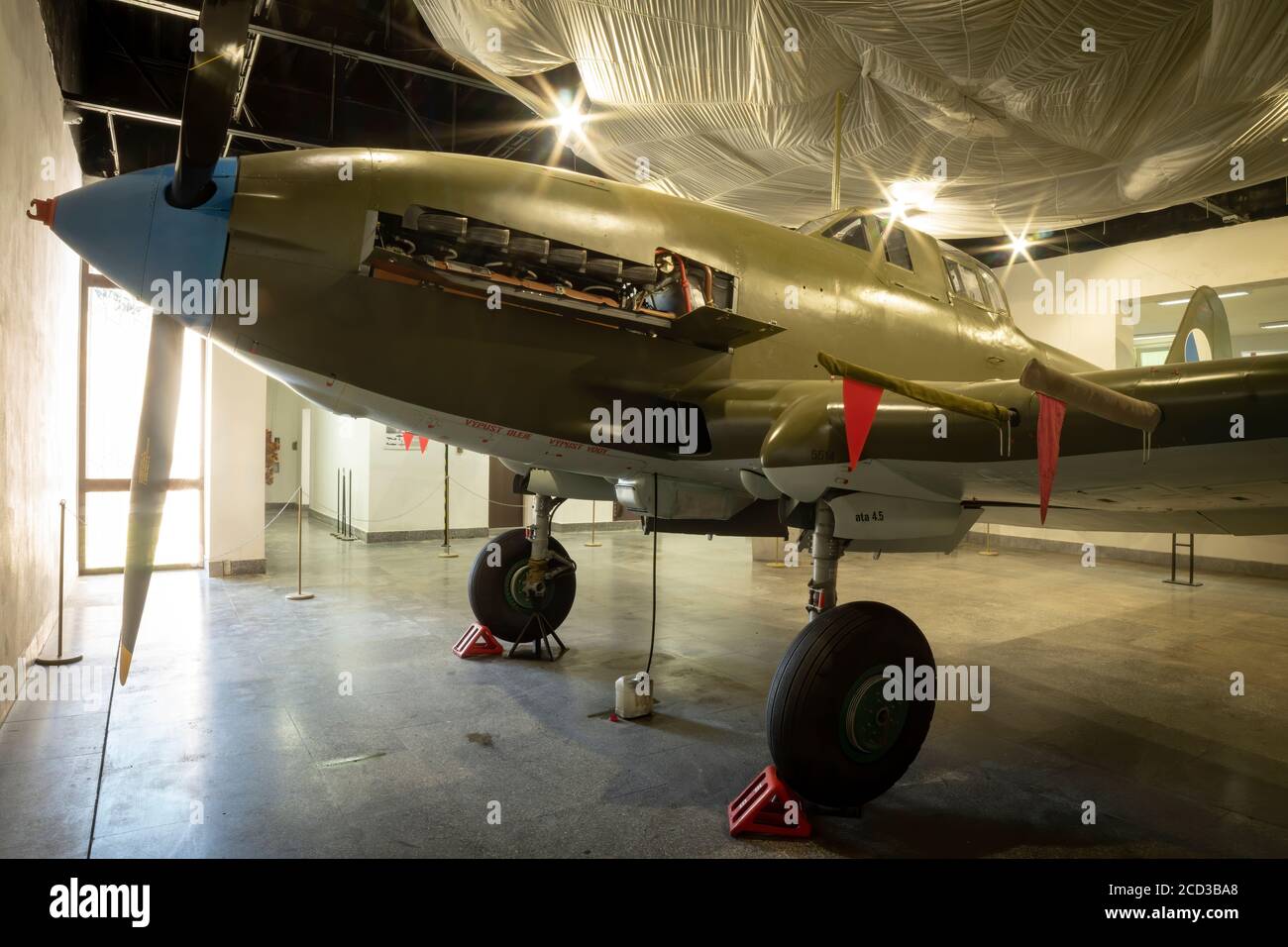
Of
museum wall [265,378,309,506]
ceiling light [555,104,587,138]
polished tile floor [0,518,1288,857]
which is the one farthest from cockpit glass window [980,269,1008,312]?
museum wall [265,378,309,506]

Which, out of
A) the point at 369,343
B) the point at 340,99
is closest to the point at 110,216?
the point at 369,343

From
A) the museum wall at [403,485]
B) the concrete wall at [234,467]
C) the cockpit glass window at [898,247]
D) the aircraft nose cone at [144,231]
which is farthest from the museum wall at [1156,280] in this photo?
the concrete wall at [234,467]

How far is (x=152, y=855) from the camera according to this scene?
2598mm

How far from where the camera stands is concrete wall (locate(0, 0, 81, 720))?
407 cm

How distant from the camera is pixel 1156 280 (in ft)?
37.7

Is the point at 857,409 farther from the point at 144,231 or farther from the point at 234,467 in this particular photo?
the point at 234,467

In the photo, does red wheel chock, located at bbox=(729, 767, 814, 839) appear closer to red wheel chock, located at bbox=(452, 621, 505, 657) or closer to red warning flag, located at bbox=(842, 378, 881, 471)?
red warning flag, located at bbox=(842, 378, 881, 471)

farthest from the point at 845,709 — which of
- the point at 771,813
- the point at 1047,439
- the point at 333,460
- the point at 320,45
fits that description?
the point at 333,460

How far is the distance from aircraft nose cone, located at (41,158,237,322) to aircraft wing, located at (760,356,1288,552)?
2.43m

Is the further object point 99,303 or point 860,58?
point 99,303

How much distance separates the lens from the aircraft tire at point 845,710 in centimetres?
292

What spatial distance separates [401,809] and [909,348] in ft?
12.1

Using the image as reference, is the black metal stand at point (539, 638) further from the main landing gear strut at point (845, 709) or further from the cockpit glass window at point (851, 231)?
the cockpit glass window at point (851, 231)
